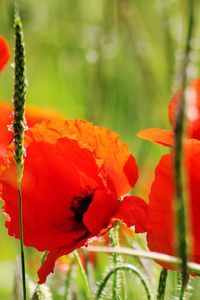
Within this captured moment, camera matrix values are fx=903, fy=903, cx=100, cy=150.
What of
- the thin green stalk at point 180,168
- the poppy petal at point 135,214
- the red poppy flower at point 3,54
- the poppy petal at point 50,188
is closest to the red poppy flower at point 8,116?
the red poppy flower at point 3,54

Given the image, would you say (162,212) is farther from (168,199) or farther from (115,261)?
(115,261)

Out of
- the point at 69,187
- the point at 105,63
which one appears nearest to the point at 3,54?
the point at 69,187

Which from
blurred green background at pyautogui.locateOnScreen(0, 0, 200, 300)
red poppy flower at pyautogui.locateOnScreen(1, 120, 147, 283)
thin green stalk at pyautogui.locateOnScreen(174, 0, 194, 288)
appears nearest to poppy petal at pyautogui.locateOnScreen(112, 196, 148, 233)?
red poppy flower at pyautogui.locateOnScreen(1, 120, 147, 283)

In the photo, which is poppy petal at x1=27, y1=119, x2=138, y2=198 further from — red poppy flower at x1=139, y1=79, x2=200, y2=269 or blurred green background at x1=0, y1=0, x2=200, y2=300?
blurred green background at x1=0, y1=0, x2=200, y2=300

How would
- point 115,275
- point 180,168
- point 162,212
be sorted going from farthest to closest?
point 115,275 < point 162,212 < point 180,168

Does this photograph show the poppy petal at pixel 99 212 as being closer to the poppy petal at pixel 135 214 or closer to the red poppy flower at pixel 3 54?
the poppy petal at pixel 135 214

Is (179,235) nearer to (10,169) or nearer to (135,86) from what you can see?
(10,169)
